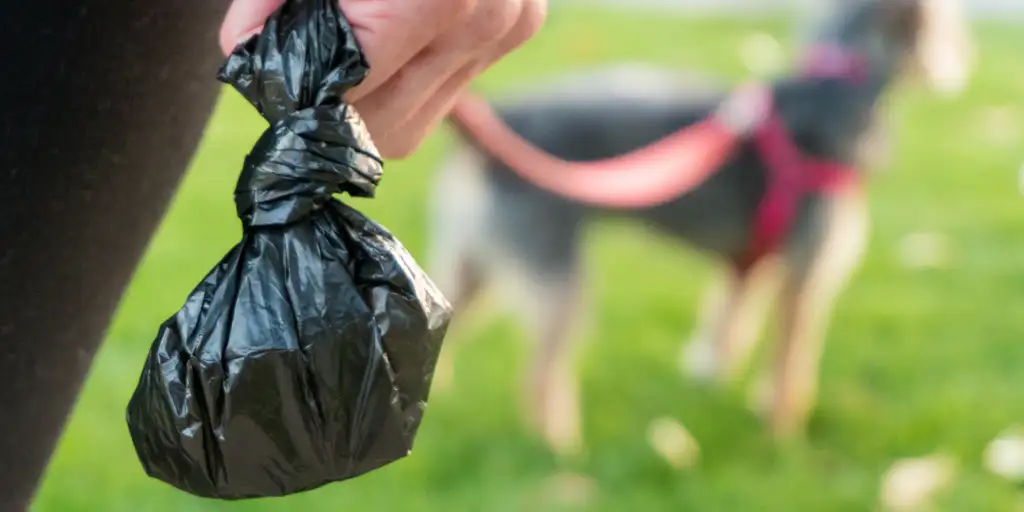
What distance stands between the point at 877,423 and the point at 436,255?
3.02 ft

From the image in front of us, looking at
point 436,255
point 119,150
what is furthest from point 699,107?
point 119,150

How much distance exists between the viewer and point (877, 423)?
2029mm

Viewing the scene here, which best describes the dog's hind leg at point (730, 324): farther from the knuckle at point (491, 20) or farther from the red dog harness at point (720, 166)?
the knuckle at point (491, 20)

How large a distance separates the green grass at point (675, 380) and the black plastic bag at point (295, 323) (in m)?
1.08

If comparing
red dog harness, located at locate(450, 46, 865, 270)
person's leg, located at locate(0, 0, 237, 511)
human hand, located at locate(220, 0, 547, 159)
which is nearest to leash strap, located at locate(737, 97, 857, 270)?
red dog harness, located at locate(450, 46, 865, 270)

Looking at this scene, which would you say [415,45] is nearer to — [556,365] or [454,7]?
[454,7]

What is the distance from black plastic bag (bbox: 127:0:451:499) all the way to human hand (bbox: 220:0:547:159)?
→ 1.0 inches

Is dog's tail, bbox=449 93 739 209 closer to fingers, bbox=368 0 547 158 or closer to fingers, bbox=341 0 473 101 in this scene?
fingers, bbox=368 0 547 158

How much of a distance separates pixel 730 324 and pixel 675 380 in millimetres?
199

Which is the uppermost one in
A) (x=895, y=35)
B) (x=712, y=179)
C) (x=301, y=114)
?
(x=895, y=35)

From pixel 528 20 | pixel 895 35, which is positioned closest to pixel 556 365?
pixel 895 35

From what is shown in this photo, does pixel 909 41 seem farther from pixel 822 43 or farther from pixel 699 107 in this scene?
pixel 699 107

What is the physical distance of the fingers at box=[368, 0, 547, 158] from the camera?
A: 2.54 feet

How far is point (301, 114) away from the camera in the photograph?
0.62m
